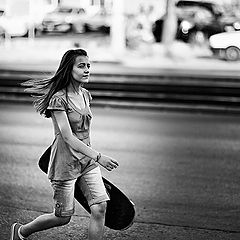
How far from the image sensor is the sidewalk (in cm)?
1981

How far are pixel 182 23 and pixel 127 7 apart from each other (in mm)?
2638

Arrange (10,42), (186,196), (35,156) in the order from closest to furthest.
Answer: (186,196)
(35,156)
(10,42)

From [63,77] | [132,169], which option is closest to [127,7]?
[132,169]

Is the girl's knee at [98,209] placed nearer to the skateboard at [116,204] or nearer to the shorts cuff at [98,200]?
the shorts cuff at [98,200]

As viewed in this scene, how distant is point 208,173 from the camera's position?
8.00m

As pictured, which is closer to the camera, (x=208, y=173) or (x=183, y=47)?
(x=208, y=173)

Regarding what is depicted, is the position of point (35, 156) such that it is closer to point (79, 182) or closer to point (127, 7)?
Result: point (79, 182)

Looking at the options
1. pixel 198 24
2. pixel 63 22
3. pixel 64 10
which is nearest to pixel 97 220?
pixel 198 24

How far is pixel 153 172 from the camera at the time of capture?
800 centimetres

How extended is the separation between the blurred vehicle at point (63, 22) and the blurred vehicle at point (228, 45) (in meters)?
9.51

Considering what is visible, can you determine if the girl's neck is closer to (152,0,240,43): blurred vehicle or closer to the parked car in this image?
(152,0,240,43): blurred vehicle

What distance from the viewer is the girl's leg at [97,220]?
174 inches

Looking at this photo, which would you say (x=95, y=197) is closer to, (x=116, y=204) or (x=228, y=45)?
(x=116, y=204)

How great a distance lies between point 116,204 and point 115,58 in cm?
1812
